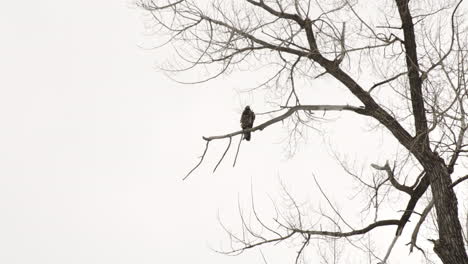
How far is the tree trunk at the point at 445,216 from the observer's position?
451cm

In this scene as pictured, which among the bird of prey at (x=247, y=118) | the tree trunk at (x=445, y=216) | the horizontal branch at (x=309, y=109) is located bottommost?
the tree trunk at (x=445, y=216)

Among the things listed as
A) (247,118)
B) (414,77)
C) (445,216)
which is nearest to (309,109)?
(414,77)

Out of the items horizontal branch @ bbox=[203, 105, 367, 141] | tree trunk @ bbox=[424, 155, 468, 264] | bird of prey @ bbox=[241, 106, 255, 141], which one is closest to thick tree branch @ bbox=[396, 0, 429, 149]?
tree trunk @ bbox=[424, 155, 468, 264]

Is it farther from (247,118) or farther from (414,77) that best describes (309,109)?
(247,118)

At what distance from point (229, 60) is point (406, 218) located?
208cm

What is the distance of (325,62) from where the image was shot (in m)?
5.26

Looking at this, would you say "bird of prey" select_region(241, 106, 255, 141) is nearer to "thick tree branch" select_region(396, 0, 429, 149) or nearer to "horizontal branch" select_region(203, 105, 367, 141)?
"horizontal branch" select_region(203, 105, 367, 141)

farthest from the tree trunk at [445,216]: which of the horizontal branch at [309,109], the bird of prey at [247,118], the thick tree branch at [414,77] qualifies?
the bird of prey at [247,118]

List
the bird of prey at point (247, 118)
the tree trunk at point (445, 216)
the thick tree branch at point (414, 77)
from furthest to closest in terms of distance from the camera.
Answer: the bird of prey at point (247, 118), the thick tree branch at point (414, 77), the tree trunk at point (445, 216)

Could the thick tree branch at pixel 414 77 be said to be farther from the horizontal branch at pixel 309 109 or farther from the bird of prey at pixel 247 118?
the bird of prey at pixel 247 118

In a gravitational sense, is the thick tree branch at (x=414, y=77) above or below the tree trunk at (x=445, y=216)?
above

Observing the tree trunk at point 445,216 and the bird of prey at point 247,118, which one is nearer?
the tree trunk at point 445,216

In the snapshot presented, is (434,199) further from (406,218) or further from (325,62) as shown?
(325,62)

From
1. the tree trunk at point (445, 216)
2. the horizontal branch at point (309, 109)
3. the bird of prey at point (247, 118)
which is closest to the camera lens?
the tree trunk at point (445, 216)
